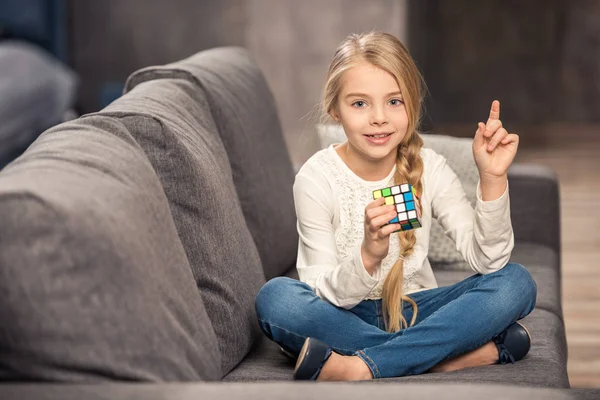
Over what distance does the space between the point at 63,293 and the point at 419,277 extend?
34.8 inches

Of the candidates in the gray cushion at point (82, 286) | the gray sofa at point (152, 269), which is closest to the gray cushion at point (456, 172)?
the gray sofa at point (152, 269)

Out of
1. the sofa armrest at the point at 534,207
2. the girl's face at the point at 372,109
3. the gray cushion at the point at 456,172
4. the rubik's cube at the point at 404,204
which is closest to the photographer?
the rubik's cube at the point at 404,204

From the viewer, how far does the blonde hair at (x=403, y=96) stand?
5.39 ft

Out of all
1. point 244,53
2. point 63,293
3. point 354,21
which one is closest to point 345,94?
point 63,293

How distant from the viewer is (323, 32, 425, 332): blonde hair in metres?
1.64

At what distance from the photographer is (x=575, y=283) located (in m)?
3.66

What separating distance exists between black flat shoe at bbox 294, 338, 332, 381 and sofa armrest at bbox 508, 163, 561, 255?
126cm

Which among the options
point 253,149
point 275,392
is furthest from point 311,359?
point 253,149

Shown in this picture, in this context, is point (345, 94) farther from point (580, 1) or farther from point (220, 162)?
point (580, 1)

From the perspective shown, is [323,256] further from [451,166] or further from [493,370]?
[451,166]

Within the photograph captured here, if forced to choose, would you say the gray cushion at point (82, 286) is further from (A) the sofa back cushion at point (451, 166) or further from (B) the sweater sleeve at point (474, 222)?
(A) the sofa back cushion at point (451, 166)

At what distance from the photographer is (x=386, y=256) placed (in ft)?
5.49

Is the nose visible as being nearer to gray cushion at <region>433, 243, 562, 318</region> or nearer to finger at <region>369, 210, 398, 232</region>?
finger at <region>369, 210, 398, 232</region>

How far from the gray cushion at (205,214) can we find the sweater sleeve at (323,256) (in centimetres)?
12
